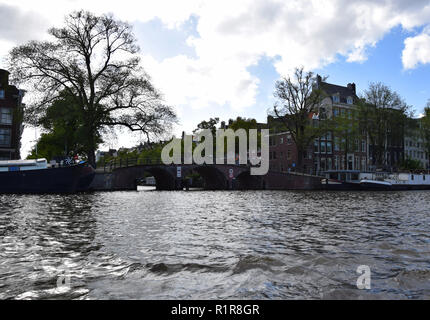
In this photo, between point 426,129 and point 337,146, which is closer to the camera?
point 426,129

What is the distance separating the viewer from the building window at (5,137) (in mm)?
37906

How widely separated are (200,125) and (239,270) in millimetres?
61970

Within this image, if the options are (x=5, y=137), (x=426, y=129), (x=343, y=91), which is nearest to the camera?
(x=5, y=137)

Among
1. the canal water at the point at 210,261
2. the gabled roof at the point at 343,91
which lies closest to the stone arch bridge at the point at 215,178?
the gabled roof at the point at 343,91

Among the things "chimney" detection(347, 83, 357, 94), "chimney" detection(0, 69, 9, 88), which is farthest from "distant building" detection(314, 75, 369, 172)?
"chimney" detection(0, 69, 9, 88)

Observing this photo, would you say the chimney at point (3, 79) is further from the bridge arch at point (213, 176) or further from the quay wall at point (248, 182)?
the bridge arch at point (213, 176)

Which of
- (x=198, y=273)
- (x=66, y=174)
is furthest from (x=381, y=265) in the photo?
(x=66, y=174)

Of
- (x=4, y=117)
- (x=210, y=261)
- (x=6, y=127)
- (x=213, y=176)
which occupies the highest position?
(x=4, y=117)

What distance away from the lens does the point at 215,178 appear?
53.0m

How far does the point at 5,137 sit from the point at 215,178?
27.0 meters

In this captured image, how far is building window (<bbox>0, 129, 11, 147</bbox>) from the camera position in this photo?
37906 millimetres

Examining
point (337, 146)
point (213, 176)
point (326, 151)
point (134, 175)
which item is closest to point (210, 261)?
point (134, 175)

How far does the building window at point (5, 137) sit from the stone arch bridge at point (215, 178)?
1194 centimetres

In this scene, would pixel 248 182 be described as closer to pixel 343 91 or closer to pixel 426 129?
pixel 343 91
